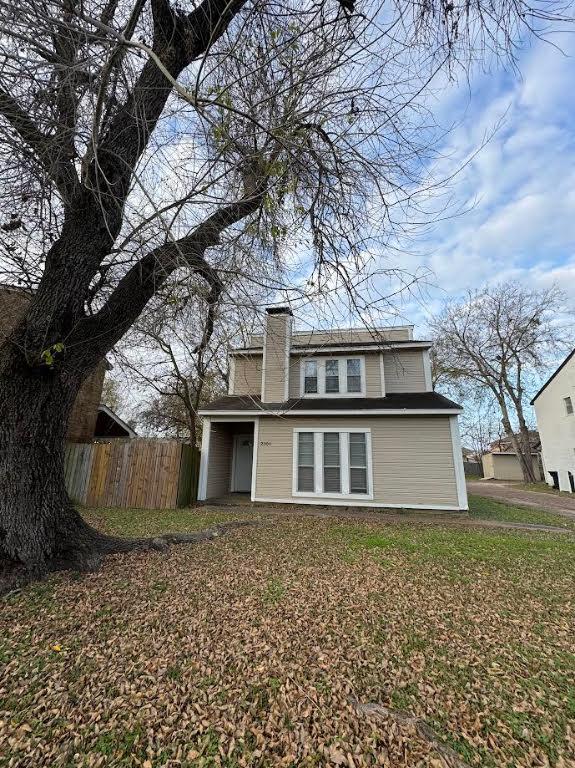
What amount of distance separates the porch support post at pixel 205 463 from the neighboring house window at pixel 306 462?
120 inches

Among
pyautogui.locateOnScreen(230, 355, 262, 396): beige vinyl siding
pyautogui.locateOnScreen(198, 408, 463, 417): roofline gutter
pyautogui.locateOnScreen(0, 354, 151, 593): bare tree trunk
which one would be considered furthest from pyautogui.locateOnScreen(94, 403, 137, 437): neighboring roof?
pyautogui.locateOnScreen(0, 354, 151, 593): bare tree trunk

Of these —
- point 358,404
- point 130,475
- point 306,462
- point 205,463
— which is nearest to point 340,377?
point 358,404

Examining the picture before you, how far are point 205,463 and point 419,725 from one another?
9.85 meters

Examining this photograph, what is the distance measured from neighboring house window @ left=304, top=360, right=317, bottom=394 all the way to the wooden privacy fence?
14.5ft

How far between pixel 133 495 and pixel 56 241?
8271 mm

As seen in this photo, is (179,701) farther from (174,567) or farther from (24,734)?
(174,567)

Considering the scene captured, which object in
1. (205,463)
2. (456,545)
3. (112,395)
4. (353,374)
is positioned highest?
(112,395)

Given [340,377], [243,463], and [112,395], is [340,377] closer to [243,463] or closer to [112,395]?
[243,463]

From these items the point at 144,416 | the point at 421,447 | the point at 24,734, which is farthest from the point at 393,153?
the point at 144,416

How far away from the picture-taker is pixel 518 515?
9820 millimetres

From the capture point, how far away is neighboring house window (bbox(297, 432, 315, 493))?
10.4m

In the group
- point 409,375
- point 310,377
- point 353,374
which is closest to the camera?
point 353,374

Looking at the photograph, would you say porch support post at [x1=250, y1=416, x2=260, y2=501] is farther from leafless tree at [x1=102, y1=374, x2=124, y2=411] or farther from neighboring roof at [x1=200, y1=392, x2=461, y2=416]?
leafless tree at [x1=102, y1=374, x2=124, y2=411]

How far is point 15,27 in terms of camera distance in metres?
2.25
